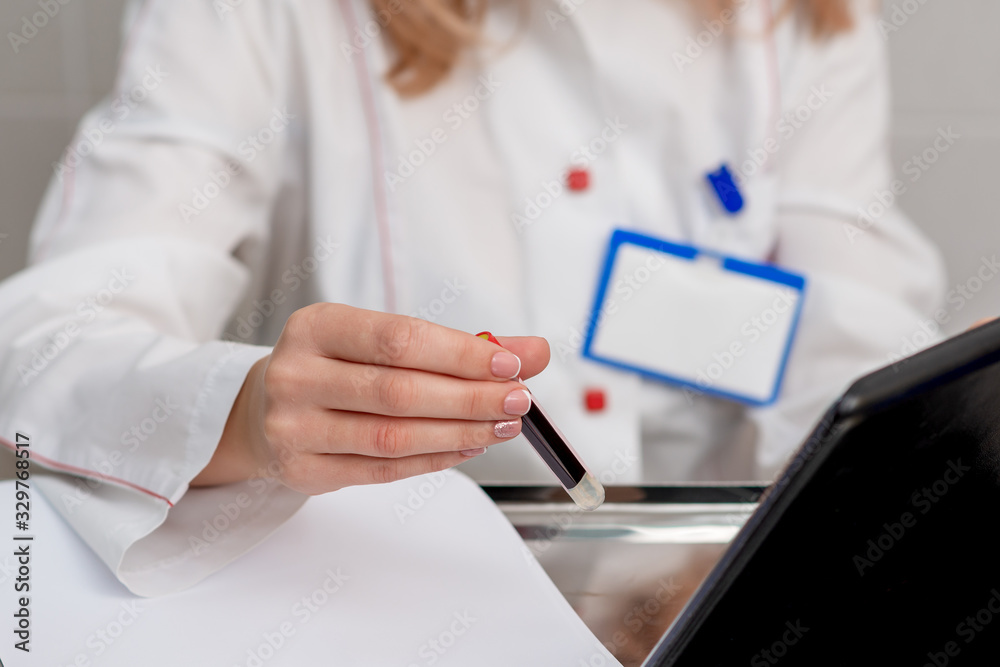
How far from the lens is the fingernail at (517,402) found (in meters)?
0.27

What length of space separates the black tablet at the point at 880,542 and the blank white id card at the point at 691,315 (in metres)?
0.37

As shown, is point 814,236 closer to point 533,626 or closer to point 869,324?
point 869,324

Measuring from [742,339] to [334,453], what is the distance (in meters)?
0.41

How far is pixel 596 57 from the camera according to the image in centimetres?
59

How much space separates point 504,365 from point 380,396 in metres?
0.05

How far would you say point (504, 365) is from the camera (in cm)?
28

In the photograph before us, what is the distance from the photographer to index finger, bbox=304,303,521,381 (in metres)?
0.27

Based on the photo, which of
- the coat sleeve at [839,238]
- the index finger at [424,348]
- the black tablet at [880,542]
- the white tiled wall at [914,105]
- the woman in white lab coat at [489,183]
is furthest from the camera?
the white tiled wall at [914,105]

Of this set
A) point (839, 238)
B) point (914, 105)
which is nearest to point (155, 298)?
point (839, 238)

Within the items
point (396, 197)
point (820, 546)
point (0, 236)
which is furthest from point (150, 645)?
point (0, 236)

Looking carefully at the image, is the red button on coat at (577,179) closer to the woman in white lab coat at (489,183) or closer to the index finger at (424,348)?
the woman in white lab coat at (489,183)

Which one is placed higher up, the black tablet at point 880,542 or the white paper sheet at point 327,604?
the black tablet at point 880,542

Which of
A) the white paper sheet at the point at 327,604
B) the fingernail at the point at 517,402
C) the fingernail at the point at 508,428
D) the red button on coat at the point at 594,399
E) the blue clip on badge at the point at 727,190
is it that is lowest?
the red button on coat at the point at 594,399

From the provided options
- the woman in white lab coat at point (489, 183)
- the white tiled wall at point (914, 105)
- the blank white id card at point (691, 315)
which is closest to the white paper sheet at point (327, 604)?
the woman in white lab coat at point (489, 183)
